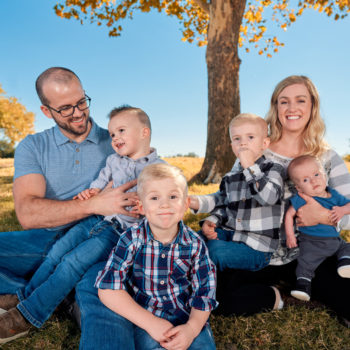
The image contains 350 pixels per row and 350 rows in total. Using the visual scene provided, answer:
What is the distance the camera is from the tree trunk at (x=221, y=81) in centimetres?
695

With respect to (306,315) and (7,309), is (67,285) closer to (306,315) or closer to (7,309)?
(7,309)

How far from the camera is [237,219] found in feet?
8.89

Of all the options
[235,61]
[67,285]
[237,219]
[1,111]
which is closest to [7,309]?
[67,285]

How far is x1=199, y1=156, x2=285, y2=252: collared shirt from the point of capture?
2.48 meters

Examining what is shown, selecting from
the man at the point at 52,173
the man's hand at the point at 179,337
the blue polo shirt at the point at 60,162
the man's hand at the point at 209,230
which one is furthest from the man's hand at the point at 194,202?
the man's hand at the point at 179,337

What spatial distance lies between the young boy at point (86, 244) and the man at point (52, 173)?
18 centimetres

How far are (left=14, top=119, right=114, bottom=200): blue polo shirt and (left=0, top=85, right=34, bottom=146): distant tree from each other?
34004 millimetres

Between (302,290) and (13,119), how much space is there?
36922mm

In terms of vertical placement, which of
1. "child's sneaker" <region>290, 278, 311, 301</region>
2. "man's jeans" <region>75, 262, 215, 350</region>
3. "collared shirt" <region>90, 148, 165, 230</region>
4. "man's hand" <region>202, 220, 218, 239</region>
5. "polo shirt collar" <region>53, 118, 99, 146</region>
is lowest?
"child's sneaker" <region>290, 278, 311, 301</region>

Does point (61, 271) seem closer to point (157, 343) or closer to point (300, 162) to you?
point (157, 343)

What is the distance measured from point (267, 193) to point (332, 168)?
3.14 feet

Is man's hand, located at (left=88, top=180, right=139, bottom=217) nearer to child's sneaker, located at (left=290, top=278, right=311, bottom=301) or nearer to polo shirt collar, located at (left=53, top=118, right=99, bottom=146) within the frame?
polo shirt collar, located at (left=53, top=118, right=99, bottom=146)

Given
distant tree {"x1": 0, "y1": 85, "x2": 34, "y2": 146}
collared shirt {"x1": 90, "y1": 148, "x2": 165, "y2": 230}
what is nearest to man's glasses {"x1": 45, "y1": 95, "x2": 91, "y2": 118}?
collared shirt {"x1": 90, "y1": 148, "x2": 165, "y2": 230}

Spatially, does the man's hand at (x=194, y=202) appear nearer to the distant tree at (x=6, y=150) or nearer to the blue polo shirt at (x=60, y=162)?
the blue polo shirt at (x=60, y=162)
